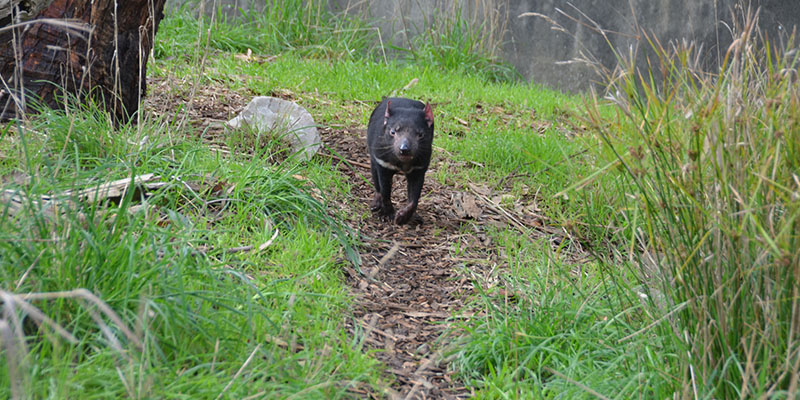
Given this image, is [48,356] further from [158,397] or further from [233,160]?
[233,160]

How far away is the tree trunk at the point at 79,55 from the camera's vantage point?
11.1ft

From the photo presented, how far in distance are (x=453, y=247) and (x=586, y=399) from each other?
1.62 metres

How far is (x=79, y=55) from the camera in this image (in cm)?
355

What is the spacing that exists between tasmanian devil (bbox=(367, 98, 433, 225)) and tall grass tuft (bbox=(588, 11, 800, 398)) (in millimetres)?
2034

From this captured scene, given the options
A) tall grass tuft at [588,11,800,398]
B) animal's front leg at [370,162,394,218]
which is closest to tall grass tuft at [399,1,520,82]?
animal's front leg at [370,162,394,218]

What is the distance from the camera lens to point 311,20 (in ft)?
24.2

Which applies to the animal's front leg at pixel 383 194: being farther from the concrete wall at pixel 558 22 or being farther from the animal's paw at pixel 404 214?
the concrete wall at pixel 558 22

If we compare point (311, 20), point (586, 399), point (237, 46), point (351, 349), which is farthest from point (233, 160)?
point (311, 20)

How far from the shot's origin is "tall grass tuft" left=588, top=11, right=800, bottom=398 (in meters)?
1.72

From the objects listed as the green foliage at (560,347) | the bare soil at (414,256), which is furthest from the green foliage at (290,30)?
the green foliage at (560,347)

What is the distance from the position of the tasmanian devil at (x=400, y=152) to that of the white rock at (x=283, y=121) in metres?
0.40

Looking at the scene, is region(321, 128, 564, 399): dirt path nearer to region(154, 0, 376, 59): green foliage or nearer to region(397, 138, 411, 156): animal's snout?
region(397, 138, 411, 156): animal's snout

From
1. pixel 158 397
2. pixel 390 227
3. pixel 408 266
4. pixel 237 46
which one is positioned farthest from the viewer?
pixel 237 46

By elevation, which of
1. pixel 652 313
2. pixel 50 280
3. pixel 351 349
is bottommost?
pixel 351 349
